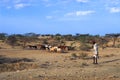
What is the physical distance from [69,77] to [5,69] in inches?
242

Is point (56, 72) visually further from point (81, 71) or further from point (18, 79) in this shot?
point (18, 79)

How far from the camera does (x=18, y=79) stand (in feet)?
65.1

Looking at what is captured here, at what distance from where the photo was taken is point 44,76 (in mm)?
20891

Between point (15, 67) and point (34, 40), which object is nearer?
point (15, 67)

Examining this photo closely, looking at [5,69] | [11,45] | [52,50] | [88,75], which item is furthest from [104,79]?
[11,45]

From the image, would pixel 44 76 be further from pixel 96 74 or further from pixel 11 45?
pixel 11 45

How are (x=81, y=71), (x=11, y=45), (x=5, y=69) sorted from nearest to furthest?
(x=81, y=71) < (x=5, y=69) < (x=11, y=45)

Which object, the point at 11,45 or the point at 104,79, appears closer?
the point at 104,79

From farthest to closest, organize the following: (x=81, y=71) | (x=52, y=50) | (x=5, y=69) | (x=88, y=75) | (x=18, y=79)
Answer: (x=52, y=50)
(x=5, y=69)
(x=81, y=71)
(x=88, y=75)
(x=18, y=79)

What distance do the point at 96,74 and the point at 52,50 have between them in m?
23.6

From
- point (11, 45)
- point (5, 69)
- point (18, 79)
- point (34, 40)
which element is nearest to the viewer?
point (18, 79)

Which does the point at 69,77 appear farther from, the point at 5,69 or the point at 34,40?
the point at 34,40

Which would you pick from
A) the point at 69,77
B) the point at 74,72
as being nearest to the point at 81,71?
the point at 74,72

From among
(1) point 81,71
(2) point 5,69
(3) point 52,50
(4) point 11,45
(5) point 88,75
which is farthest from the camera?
(4) point 11,45
